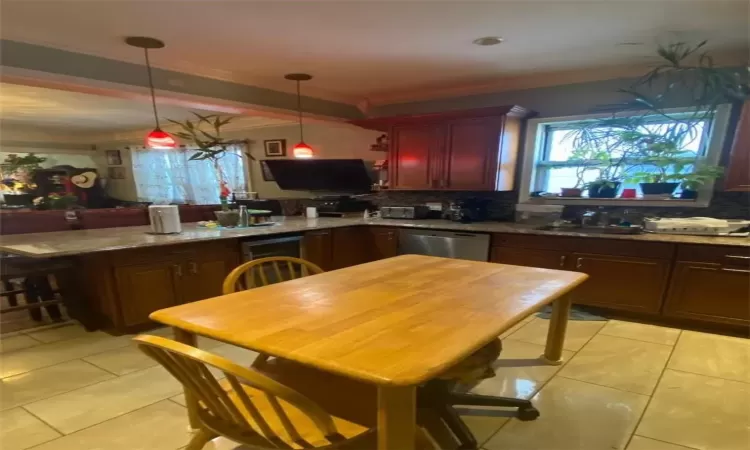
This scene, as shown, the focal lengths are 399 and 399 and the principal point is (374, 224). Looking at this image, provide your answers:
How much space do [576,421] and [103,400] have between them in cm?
234

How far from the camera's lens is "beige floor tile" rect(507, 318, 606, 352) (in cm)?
277

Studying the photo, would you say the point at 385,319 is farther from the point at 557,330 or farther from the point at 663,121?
the point at 663,121

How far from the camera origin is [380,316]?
1.30 meters

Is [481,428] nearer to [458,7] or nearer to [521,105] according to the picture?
[458,7]

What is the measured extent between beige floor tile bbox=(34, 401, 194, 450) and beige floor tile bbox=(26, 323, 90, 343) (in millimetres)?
1389

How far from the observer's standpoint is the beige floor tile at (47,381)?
2.08 metres

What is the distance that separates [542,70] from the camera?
358 centimetres

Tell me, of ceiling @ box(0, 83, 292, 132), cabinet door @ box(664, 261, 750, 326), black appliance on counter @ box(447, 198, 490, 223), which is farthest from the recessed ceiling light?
ceiling @ box(0, 83, 292, 132)

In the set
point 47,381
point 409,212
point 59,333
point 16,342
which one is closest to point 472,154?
point 409,212

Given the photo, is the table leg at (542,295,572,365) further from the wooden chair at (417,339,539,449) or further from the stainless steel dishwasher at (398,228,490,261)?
the stainless steel dishwasher at (398,228,490,261)

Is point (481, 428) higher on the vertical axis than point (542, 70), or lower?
lower

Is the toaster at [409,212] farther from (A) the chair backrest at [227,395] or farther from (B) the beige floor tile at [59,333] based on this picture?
(A) the chair backrest at [227,395]

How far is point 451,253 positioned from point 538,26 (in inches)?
79.6

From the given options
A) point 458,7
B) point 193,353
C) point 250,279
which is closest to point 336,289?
point 250,279
